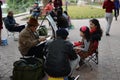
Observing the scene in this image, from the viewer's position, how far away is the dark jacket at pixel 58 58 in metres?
5.28

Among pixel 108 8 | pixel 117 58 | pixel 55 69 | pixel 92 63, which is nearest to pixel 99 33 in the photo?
pixel 92 63

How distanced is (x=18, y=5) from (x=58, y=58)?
27510 millimetres

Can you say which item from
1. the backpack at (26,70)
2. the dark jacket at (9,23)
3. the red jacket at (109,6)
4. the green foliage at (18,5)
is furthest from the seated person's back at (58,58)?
the green foliage at (18,5)

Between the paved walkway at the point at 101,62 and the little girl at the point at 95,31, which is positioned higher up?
the little girl at the point at 95,31

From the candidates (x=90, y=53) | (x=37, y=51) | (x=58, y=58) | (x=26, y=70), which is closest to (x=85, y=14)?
(x=90, y=53)

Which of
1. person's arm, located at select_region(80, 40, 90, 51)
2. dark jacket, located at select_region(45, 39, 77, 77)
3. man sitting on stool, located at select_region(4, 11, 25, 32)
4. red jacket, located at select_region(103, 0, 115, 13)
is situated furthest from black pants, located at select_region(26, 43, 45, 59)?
red jacket, located at select_region(103, 0, 115, 13)

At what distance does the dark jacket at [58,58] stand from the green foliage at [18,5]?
26190 mm

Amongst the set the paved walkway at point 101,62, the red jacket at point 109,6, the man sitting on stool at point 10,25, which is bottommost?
the paved walkway at point 101,62

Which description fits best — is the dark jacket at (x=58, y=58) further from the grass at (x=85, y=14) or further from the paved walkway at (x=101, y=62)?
the grass at (x=85, y=14)

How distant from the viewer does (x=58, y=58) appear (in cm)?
529

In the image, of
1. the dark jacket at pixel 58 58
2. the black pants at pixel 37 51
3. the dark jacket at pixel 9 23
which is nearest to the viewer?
the dark jacket at pixel 58 58

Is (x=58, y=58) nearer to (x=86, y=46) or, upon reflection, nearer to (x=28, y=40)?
(x=28, y=40)

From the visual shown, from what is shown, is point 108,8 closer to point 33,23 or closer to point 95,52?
point 95,52

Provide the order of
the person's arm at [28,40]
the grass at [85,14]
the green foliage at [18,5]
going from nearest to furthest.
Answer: the person's arm at [28,40] < the grass at [85,14] < the green foliage at [18,5]
